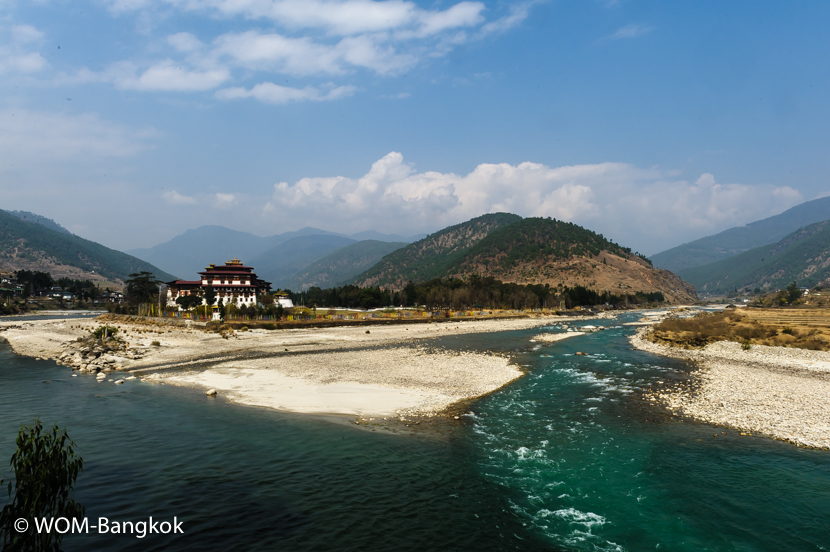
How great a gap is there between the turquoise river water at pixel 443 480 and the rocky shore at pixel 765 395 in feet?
5.95

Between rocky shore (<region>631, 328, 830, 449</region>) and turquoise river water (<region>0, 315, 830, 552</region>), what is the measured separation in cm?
181

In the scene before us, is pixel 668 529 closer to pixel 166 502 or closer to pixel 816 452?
pixel 816 452

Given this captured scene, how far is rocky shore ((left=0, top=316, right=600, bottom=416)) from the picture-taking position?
1021 inches

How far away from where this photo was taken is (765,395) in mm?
25516

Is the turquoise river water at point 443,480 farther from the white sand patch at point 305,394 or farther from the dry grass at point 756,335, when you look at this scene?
the dry grass at point 756,335

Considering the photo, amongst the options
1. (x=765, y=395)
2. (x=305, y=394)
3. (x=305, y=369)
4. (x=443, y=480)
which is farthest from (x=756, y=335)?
(x=305, y=394)

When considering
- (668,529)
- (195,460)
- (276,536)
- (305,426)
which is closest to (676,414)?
(668,529)

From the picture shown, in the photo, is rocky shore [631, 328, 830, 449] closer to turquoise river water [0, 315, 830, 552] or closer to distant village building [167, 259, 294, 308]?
turquoise river water [0, 315, 830, 552]

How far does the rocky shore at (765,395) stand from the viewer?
20094 mm

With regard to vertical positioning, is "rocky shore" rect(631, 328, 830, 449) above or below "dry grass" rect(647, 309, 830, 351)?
below

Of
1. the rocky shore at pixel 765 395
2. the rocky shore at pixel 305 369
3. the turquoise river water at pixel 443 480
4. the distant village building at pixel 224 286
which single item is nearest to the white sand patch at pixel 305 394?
the rocky shore at pixel 305 369

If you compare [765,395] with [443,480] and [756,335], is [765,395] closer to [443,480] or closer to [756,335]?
[443,480]

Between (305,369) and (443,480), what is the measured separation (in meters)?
23.4

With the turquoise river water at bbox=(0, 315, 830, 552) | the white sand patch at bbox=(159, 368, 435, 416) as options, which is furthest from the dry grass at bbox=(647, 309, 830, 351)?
the white sand patch at bbox=(159, 368, 435, 416)
